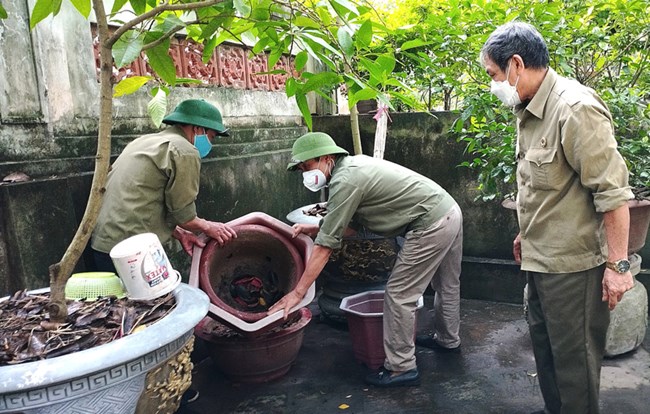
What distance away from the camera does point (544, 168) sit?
2.05 metres

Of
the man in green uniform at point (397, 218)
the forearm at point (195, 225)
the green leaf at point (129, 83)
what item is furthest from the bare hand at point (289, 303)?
the green leaf at point (129, 83)

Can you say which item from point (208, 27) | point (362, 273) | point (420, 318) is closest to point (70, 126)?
point (208, 27)

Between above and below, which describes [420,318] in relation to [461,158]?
below

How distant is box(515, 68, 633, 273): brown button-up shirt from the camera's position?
187cm

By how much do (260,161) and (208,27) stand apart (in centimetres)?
256

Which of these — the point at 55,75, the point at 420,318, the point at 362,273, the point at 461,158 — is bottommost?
the point at 420,318

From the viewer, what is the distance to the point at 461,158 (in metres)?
4.47

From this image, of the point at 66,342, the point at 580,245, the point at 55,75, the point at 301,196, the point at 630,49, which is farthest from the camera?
the point at 301,196

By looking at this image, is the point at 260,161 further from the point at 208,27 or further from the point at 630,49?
the point at 630,49

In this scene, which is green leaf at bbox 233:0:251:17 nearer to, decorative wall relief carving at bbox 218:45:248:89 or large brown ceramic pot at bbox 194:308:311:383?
large brown ceramic pot at bbox 194:308:311:383

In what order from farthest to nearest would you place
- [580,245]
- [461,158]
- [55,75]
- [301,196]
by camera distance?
[301,196] → [461,158] → [55,75] → [580,245]

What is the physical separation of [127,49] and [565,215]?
5.83 feet

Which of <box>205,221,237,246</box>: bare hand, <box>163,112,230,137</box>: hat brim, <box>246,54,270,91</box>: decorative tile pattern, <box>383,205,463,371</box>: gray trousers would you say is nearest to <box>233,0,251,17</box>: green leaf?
<box>163,112,230,137</box>: hat brim

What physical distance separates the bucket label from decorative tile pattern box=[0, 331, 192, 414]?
31 centimetres
